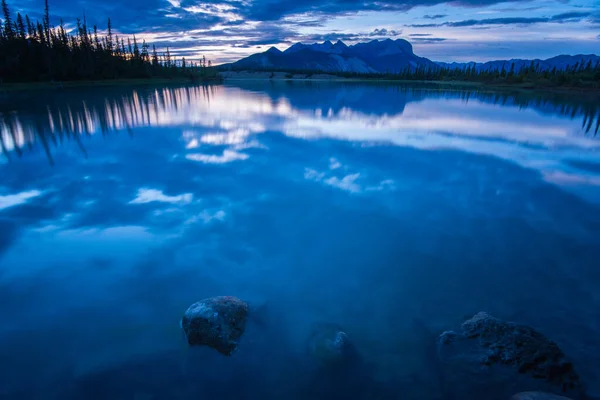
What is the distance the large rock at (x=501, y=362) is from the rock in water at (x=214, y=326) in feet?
11.6

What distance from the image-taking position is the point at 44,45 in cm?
7731

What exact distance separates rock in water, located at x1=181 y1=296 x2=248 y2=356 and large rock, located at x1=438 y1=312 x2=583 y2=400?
11.6 ft

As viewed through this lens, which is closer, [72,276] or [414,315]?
[414,315]

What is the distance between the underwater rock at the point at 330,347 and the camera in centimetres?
525

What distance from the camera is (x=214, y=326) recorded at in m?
5.47

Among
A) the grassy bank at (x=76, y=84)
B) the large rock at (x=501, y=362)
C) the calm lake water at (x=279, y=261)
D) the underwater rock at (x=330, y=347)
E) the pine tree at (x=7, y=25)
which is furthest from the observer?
the pine tree at (x=7, y=25)

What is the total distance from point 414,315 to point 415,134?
20.0 meters

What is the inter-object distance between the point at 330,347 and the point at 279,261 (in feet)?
9.90

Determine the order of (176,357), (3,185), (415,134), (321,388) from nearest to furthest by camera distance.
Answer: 1. (321,388)
2. (176,357)
3. (3,185)
4. (415,134)

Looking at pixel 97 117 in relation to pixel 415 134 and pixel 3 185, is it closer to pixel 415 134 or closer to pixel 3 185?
pixel 3 185

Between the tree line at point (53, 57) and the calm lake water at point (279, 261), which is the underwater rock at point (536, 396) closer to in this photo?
the calm lake water at point (279, 261)

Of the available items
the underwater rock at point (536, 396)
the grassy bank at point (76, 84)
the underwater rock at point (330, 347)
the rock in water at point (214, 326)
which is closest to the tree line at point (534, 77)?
the underwater rock at point (536, 396)

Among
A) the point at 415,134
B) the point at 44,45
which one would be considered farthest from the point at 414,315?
the point at 44,45

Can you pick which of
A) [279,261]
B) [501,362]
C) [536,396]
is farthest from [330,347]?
[279,261]
